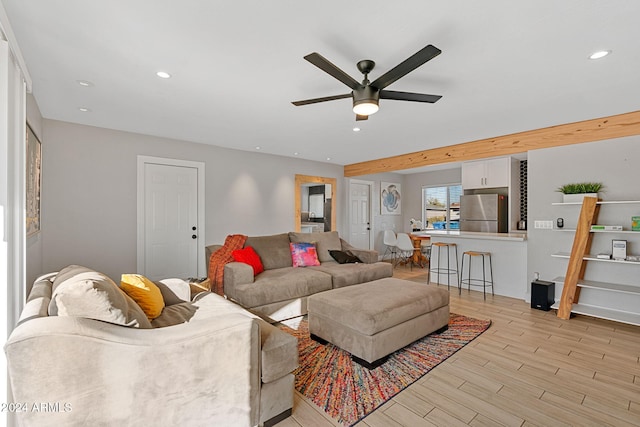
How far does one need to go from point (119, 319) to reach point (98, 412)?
386 mm

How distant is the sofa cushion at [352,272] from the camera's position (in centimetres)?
396

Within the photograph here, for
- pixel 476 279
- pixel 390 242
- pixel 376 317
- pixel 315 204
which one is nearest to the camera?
pixel 376 317

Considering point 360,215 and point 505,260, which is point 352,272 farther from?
point 360,215

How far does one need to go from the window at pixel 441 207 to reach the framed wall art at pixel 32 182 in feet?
24.6

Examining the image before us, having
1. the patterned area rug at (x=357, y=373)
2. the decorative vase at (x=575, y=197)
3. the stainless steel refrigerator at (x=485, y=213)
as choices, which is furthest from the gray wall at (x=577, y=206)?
the patterned area rug at (x=357, y=373)

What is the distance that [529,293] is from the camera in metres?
4.25

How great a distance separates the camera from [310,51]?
216 cm

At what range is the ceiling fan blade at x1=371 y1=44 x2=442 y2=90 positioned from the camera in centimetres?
170

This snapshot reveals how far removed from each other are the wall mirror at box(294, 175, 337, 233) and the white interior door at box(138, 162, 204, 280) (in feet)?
6.79

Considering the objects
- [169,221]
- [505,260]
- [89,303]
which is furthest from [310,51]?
[505,260]

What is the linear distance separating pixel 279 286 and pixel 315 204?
Result: 587 cm

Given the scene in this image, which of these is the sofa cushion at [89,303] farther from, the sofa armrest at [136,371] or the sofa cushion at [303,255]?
the sofa cushion at [303,255]

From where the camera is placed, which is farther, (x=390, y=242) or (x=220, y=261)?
(x=390, y=242)

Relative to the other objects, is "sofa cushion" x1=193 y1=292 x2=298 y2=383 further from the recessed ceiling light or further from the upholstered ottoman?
the recessed ceiling light
